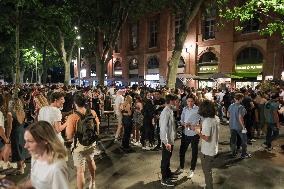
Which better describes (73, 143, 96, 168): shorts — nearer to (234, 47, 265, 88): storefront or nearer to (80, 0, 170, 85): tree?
(80, 0, 170, 85): tree

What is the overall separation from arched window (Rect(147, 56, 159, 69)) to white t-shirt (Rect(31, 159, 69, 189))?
38206mm

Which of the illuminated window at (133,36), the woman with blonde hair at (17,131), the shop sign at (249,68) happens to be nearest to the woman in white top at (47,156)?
the woman with blonde hair at (17,131)

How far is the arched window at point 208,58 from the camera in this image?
3325 cm

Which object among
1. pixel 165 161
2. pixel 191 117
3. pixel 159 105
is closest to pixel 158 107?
pixel 159 105

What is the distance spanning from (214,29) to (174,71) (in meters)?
14.8

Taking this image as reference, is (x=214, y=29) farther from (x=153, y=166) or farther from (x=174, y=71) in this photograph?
(x=153, y=166)

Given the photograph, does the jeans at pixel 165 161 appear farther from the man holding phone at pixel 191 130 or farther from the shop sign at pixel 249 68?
the shop sign at pixel 249 68

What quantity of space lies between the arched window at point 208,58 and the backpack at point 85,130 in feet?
93.4

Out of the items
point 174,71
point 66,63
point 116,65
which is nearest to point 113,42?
point 174,71

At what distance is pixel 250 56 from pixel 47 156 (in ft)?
95.1

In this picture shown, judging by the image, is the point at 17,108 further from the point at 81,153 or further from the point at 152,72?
the point at 152,72

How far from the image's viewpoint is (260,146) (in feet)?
36.8

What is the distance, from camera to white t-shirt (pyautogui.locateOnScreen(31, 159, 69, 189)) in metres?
2.96

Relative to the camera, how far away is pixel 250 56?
29.7 m
